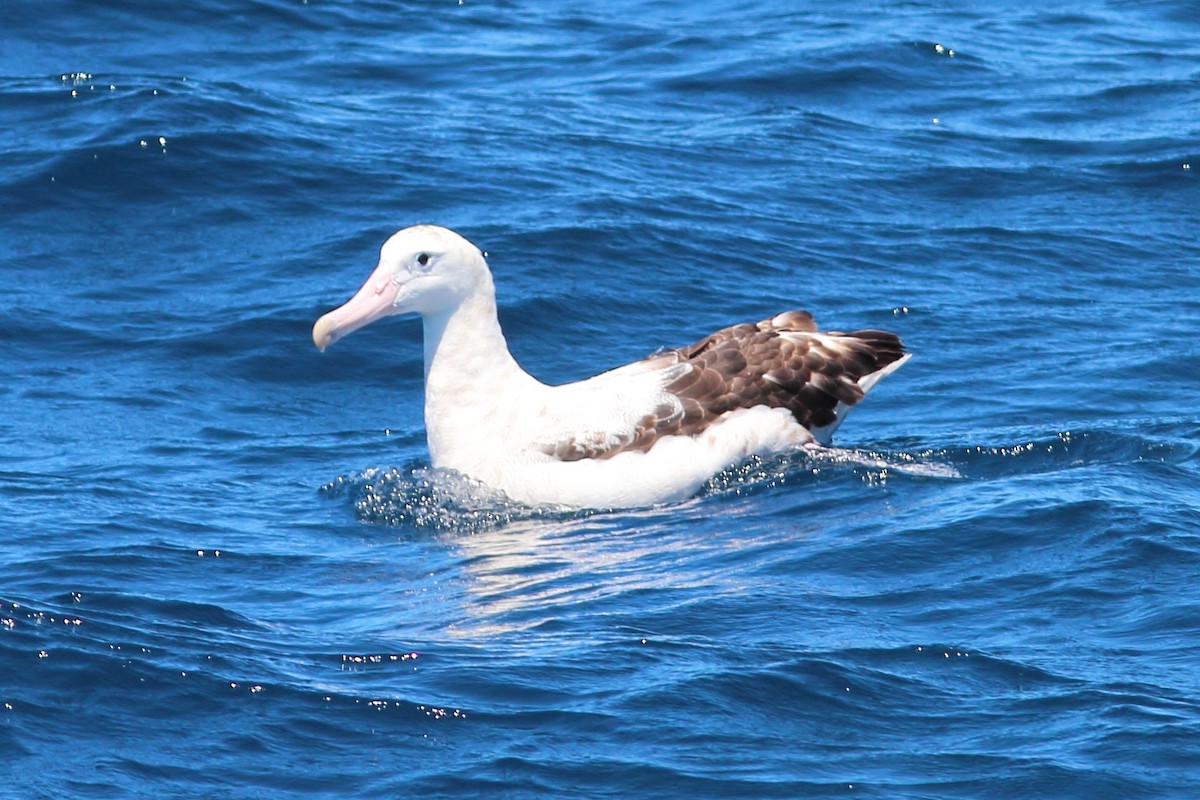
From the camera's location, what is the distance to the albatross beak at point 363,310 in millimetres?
11227

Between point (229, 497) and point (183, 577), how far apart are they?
63.4 inches

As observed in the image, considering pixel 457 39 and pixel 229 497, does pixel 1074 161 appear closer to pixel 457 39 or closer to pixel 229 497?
pixel 457 39

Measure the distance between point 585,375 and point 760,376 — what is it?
2.48 metres

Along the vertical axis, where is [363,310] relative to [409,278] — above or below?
below

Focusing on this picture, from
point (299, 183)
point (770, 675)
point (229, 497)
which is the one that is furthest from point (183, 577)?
point (299, 183)

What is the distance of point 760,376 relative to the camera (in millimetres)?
11883

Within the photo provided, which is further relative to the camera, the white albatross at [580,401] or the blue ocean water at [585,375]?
the white albatross at [580,401]

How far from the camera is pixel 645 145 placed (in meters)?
18.3

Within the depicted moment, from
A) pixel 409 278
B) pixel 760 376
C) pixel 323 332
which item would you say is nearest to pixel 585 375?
pixel 760 376

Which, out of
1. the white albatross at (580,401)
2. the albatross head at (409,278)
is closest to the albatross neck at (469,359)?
the white albatross at (580,401)

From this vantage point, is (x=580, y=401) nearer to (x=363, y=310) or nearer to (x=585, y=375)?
(x=363, y=310)

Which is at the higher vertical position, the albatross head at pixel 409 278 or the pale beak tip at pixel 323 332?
the albatross head at pixel 409 278

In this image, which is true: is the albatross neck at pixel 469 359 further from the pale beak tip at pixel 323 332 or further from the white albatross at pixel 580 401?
the pale beak tip at pixel 323 332

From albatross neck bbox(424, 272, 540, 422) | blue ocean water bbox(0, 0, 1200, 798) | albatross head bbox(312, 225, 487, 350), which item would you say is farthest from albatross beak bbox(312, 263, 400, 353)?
blue ocean water bbox(0, 0, 1200, 798)
